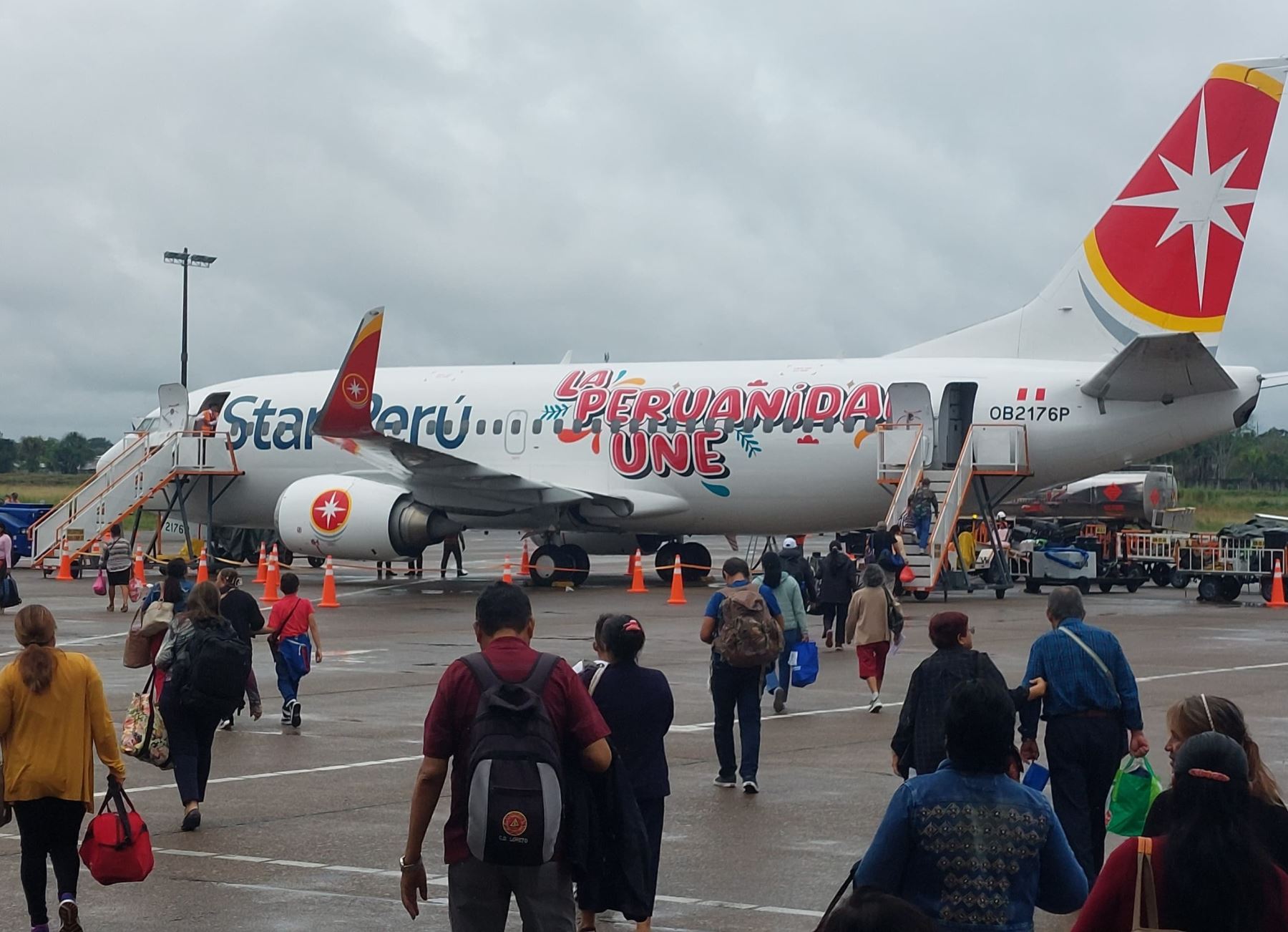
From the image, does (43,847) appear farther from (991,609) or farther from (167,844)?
(991,609)

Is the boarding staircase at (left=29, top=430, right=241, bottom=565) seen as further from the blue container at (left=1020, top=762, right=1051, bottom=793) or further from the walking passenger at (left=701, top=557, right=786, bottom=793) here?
the blue container at (left=1020, top=762, right=1051, bottom=793)

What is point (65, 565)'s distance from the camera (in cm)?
3419

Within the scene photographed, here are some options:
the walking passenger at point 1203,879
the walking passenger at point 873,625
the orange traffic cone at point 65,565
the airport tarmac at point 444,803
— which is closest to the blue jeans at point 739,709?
the airport tarmac at point 444,803

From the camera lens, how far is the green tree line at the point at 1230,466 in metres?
114

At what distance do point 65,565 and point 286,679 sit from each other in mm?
22306

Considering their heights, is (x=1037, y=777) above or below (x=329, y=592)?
below

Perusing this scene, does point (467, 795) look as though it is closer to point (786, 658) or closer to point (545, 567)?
point (786, 658)

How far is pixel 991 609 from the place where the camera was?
84.4 ft

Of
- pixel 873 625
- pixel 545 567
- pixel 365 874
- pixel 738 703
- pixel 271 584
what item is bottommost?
pixel 365 874

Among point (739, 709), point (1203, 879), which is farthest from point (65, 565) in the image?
point (1203, 879)

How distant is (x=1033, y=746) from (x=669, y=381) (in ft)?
74.5

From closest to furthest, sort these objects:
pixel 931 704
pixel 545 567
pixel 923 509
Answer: pixel 931 704 → pixel 923 509 → pixel 545 567

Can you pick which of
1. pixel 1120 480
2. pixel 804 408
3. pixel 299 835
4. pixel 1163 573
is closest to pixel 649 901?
pixel 299 835

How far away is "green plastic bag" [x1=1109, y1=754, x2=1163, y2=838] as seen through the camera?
23.0 ft
